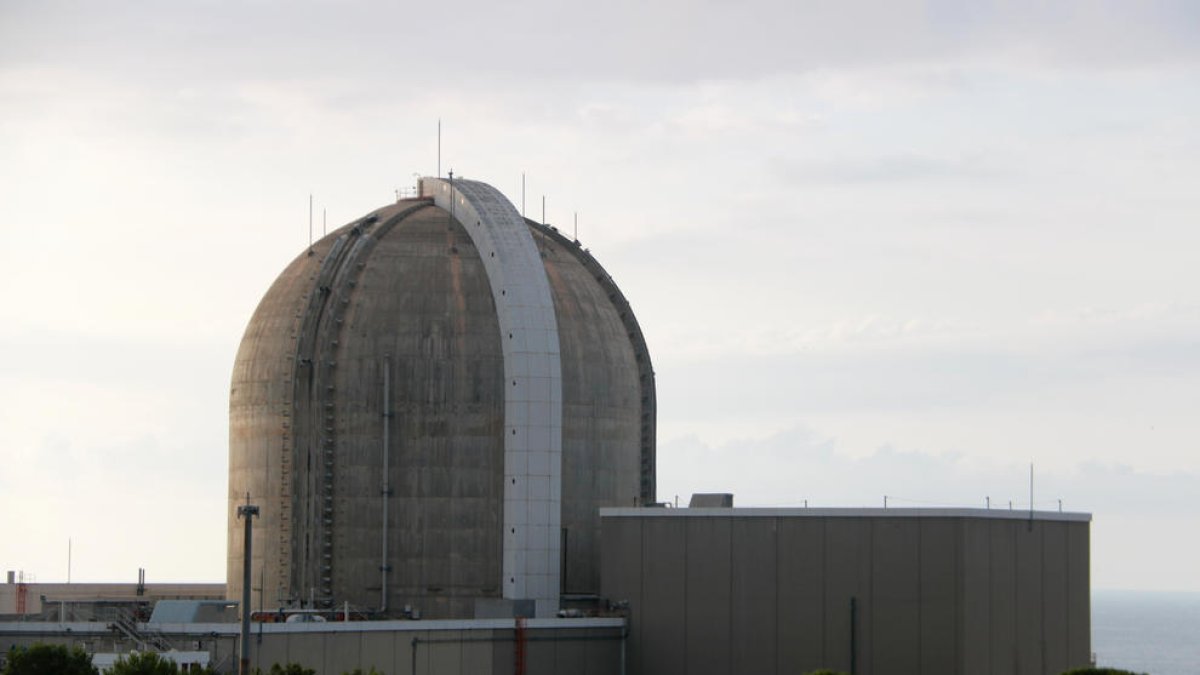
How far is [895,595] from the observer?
225 feet

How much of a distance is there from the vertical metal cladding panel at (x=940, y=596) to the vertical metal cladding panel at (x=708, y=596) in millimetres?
6012

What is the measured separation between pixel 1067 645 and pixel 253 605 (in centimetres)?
2646

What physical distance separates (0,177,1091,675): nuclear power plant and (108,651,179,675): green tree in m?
5.90

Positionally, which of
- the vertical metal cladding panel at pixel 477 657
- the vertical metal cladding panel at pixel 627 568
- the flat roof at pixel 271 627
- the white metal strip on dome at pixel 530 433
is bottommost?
the vertical metal cladding panel at pixel 477 657

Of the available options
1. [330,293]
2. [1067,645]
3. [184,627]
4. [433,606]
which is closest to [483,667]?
[433,606]

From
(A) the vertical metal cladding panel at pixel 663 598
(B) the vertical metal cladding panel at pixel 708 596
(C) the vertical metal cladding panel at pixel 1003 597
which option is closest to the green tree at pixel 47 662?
(A) the vertical metal cladding panel at pixel 663 598

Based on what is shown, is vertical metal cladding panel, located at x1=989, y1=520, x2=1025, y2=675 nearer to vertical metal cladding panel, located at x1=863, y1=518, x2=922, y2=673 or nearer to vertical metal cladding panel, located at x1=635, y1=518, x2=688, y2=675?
vertical metal cladding panel, located at x1=863, y1=518, x2=922, y2=673

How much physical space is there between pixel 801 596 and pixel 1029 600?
304 inches

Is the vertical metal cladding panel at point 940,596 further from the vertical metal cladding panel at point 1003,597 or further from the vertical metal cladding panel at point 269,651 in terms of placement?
the vertical metal cladding panel at point 269,651

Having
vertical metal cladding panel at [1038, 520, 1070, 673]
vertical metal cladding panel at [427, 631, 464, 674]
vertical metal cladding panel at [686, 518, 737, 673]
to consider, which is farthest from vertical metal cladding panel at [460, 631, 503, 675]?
vertical metal cladding panel at [1038, 520, 1070, 673]

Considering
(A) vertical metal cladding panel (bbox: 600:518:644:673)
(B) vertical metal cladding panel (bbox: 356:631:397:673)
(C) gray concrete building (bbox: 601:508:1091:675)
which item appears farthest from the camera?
(A) vertical metal cladding panel (bbox: 600:518:644:673)

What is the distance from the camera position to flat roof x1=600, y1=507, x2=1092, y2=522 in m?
69.1

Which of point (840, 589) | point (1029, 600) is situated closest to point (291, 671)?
point (840, 589)

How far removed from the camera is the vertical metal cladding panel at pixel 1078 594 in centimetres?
7438
